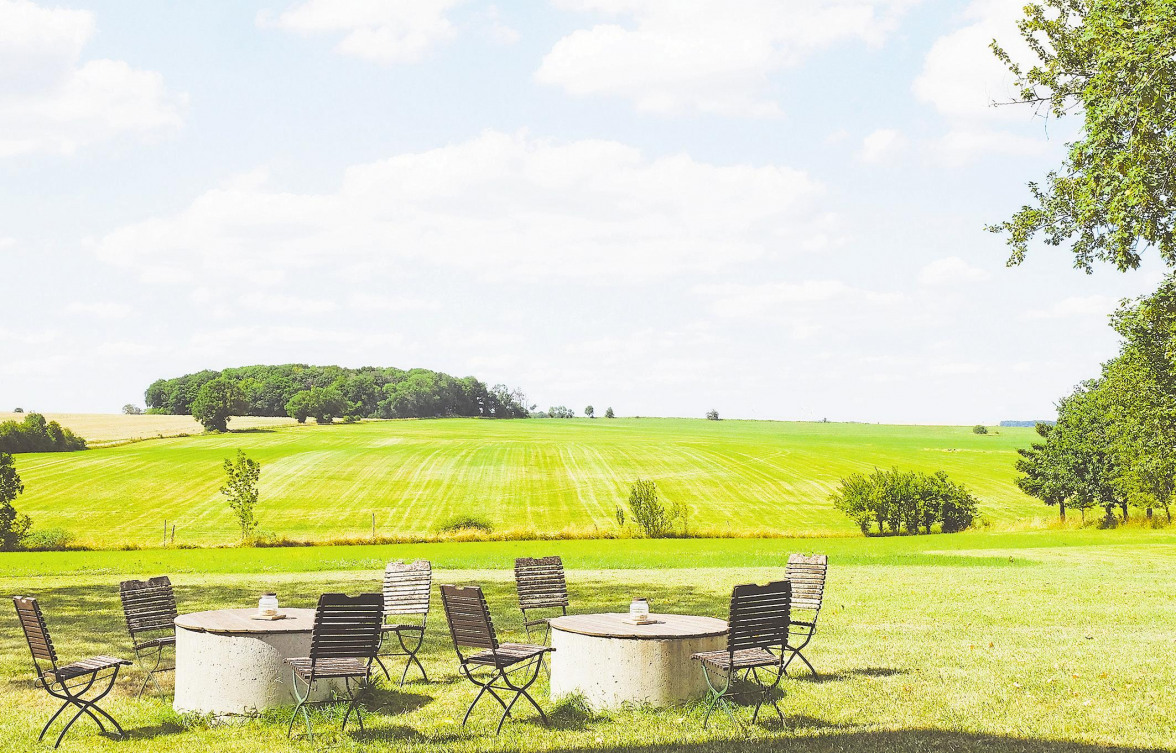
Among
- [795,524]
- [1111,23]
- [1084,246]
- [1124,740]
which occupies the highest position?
[1111,23]

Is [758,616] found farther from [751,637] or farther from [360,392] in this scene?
[360,392]

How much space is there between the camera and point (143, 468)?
74562 millimetres

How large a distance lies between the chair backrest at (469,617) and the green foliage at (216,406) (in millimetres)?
101456

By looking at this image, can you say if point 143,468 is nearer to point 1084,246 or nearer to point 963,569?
point 963,569

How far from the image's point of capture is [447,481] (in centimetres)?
7338

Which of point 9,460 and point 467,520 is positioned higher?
point 9,460

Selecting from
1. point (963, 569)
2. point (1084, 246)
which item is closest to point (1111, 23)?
point (1084, 246)

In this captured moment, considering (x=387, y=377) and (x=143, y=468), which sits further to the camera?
(x=387, y=377)

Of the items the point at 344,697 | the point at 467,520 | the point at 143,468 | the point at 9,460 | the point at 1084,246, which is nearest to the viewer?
the point at 344,697

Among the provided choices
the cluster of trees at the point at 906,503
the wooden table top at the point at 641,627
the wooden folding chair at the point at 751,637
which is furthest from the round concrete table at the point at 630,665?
the cluster of trees at the point at 906,503

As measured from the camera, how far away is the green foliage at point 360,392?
129m

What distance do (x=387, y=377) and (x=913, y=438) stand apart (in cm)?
7974

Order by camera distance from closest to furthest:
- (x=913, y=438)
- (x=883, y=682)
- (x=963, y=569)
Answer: (x=883, y=682)
(x=963, y=569)
(x=913, y=438)

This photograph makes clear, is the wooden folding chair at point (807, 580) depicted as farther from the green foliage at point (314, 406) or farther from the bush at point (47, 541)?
the green foliage at point (314, 406)
